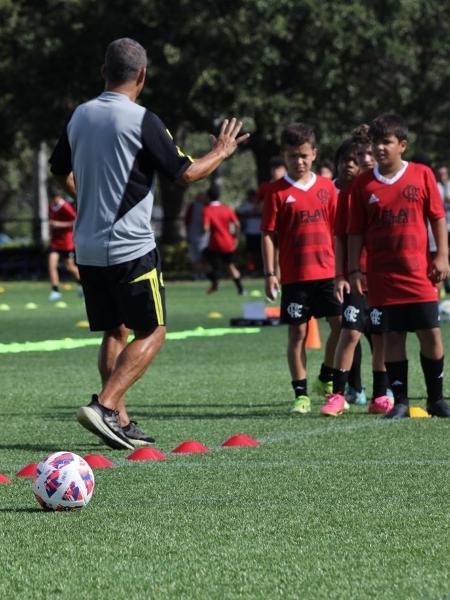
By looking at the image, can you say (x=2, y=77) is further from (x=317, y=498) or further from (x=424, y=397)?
(x=317, y=498)

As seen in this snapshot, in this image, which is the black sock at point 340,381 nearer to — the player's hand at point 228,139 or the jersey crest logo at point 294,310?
the jersey crest logo at point 294,310

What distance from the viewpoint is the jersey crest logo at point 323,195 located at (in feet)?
35.6

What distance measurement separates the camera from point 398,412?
985cm

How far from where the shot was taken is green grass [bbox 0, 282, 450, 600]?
500 cm

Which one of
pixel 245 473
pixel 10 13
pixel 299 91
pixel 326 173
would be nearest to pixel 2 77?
pixel 10 13

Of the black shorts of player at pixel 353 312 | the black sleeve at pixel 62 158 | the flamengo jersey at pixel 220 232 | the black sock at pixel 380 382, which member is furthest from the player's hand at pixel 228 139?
the flamengo jersey at pixel 220 232

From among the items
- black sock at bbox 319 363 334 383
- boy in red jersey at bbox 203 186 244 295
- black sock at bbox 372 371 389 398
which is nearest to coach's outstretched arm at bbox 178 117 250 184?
black sock at bbox 372 371 389 398

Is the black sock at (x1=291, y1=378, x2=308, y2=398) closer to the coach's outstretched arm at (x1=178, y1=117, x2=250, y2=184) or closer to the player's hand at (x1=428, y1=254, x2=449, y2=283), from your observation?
the player's hand at (x1=428, y1=254, x2=449, y2=283)

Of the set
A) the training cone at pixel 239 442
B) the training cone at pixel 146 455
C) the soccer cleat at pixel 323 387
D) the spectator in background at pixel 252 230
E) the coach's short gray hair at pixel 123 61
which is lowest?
the spectator in background at pixel 252 230

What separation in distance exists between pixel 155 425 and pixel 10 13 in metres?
31.2

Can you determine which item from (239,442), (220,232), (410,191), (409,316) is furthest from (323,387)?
(220,232)

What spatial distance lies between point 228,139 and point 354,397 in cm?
335

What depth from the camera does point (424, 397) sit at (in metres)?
11.2

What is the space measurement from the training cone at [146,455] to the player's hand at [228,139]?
5.59ft
